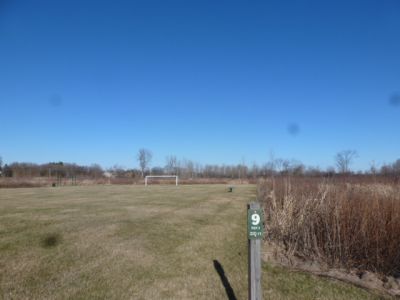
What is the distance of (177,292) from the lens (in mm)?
4605

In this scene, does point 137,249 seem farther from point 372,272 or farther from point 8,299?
point 372,272

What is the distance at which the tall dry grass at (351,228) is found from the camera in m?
5.48

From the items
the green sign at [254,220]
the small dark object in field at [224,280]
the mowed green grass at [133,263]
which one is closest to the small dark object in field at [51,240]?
the mowed green grass at [133,263]

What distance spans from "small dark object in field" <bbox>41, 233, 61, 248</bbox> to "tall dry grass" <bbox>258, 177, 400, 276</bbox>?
504 centimetres

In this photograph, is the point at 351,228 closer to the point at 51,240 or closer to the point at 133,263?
the point at 133,263

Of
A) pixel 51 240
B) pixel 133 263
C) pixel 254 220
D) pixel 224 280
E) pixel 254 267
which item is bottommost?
pixel 224 280

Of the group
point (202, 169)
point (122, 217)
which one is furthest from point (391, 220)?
point (202, 169)

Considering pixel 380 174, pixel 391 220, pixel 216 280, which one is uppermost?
pixel 380 174

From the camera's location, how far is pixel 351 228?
19.7 ft

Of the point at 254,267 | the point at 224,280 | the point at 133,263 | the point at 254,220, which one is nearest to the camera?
the point at 254,220

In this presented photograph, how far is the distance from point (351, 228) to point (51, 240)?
634 centimetres

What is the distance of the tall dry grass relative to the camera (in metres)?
5.48

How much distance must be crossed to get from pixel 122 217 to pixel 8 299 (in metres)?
5.93

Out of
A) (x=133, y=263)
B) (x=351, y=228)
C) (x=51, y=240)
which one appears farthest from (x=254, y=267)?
(x=51, y=240)
